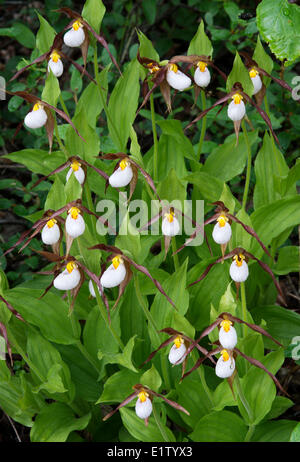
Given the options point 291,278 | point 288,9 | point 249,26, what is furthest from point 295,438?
point 249,26

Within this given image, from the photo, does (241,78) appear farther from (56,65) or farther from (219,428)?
(219,428)

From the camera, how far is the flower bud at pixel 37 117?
183cm

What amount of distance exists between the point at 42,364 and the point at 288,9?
131 cm

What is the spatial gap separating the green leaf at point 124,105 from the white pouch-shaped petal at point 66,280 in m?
0.77

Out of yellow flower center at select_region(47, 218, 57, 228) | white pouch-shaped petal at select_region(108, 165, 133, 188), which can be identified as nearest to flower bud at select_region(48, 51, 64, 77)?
white pouch-shaped petal at select_region(108, 165, 133, 188)

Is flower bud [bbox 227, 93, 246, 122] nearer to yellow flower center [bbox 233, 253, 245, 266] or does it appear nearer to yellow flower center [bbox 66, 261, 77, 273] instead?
yellow flower center [bbox 233, 253, 245, 266]

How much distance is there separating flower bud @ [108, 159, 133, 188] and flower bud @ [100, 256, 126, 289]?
10.6 inches

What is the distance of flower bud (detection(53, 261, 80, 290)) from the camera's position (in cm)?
159

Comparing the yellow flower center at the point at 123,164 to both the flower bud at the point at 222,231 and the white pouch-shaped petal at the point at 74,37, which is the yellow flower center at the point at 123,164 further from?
the white pouch-shaped petal at the point at 74,37

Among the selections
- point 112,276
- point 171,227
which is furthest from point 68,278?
point 171,227

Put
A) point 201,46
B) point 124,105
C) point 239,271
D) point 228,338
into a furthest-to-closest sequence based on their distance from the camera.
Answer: point 124,105 < point 201,46 < point 239,271 < point 228,338

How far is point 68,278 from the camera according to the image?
159 cm

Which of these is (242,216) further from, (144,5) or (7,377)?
Answer: (144,5)

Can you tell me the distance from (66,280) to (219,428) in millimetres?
669
